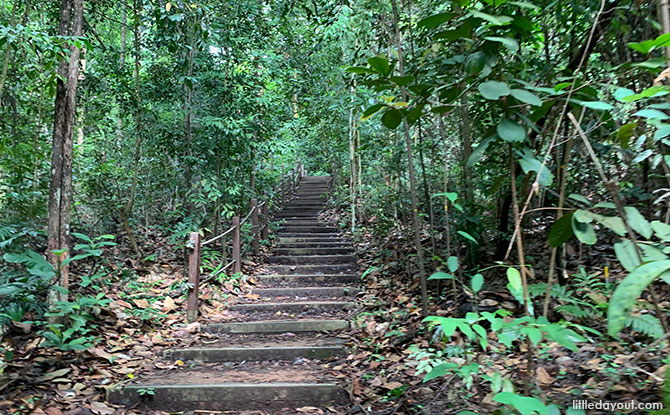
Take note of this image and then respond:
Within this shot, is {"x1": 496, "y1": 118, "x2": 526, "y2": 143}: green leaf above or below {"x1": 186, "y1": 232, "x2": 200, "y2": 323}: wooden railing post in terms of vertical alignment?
above

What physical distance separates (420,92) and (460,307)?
96.7 inches

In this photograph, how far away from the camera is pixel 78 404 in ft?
8.93

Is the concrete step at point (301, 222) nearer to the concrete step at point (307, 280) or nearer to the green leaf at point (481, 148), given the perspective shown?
the concrete step at point (307, 280)

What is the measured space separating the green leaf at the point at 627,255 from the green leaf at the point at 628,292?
0.78 feet

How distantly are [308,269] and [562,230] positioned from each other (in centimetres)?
573

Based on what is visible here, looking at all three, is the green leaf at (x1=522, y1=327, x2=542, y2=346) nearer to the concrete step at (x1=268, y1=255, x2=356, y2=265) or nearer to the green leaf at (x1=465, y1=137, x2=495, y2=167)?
the green leaf at (x1=465, y1=137, x2=495, y2=167)

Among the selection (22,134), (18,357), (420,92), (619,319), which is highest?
(22,134)

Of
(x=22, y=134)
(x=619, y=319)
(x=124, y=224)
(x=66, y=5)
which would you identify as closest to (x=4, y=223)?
(x=22, y=134)

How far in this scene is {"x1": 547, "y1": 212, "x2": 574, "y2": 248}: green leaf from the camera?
4.49 ft

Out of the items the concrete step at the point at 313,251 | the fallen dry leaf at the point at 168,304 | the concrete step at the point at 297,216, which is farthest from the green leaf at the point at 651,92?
the concrete step at the point at 297,216

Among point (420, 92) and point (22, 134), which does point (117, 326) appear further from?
point (420, 92)

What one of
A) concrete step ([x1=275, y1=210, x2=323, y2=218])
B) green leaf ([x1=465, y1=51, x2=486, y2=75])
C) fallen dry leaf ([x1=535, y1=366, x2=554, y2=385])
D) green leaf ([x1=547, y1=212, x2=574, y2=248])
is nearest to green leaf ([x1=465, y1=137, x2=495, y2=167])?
green leaf ([x1=465, y1=51, x2=486, y2=75])

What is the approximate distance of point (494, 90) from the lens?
1.49 m

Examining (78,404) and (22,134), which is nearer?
(78,404)
